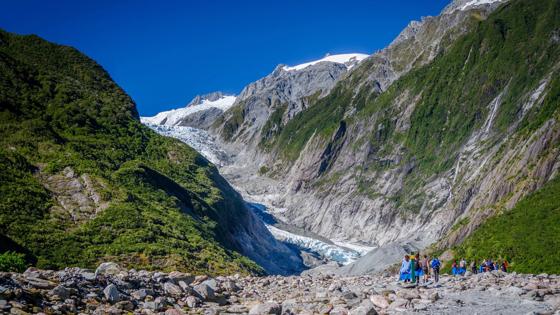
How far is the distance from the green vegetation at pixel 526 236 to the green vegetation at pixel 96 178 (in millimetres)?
28136

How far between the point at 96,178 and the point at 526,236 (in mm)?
46410

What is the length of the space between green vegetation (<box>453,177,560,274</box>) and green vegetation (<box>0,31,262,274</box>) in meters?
28.1

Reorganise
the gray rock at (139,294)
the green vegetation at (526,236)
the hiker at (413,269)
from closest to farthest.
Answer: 1. the gray rock at (139,294)
2. the hiker at (413,269)
3. the green vegetation at (526,236)

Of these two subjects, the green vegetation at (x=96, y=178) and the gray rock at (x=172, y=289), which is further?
the green vegetation at (x=96, y=178)

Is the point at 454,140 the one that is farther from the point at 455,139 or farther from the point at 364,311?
the point at 364,311

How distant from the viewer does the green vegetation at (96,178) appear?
41938mm

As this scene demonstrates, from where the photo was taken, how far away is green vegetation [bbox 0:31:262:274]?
41938 mm

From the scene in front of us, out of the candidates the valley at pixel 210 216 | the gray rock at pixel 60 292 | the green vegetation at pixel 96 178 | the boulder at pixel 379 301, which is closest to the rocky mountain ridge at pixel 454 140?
the valley at pixel 210 216

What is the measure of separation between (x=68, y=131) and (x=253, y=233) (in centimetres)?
3900

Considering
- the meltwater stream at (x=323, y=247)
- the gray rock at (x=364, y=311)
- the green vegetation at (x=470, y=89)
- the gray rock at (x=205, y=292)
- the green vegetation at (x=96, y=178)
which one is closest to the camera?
the gray rock at (x=364, y=311)

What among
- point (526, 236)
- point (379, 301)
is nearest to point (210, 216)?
point (526, 236)

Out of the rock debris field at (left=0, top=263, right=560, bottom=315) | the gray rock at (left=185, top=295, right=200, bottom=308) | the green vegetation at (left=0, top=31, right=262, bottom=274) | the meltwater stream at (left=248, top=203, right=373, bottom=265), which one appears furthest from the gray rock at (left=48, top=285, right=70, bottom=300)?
the meltwater stream at (left=248, top=203, right=373, bottom=265)

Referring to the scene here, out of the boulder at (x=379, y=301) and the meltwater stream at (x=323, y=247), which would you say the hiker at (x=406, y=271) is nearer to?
the boulder at (x=379, y=301)

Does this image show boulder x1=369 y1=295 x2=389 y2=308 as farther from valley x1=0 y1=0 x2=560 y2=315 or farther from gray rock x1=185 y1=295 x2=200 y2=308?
gray rock x1=185 y1=295 x2=200 y2=308
